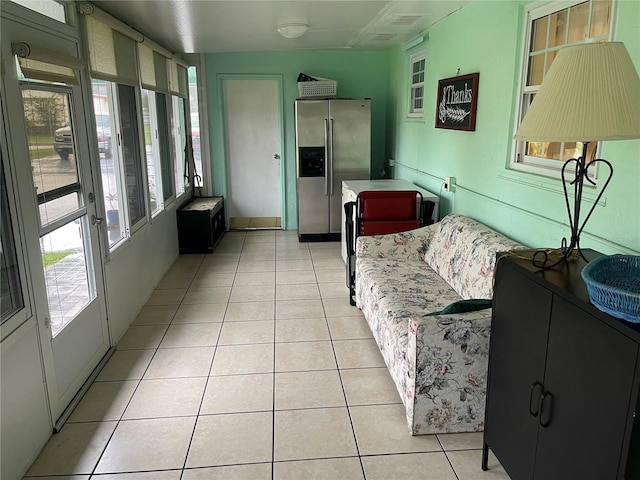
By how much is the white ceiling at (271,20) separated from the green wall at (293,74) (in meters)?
0.59

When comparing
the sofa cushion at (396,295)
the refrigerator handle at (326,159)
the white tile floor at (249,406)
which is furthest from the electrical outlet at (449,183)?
the refrigerator handle at (326,159)

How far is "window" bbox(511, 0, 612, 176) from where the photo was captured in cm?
225

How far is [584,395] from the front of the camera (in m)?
1.43

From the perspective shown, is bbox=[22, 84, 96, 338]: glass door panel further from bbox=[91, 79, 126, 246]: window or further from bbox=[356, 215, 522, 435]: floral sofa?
bbox=[356, 215, 522, 435]: floral sofa

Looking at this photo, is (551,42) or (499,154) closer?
(551,42)

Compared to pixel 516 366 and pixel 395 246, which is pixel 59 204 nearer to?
pixel 395 246

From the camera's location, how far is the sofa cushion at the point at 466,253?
108 inches

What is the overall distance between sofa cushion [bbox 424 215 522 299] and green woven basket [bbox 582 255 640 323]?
1063mm

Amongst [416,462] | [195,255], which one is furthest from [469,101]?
[195,255]

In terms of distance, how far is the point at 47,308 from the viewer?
7.85ft

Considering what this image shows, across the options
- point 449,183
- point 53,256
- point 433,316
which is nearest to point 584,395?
point 433,316

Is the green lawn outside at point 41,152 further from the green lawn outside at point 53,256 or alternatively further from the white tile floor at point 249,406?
the white tile floor at point 249,406

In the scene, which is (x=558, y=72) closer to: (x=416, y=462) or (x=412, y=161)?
(x=416, y=462)

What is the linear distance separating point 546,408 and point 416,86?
422cm
